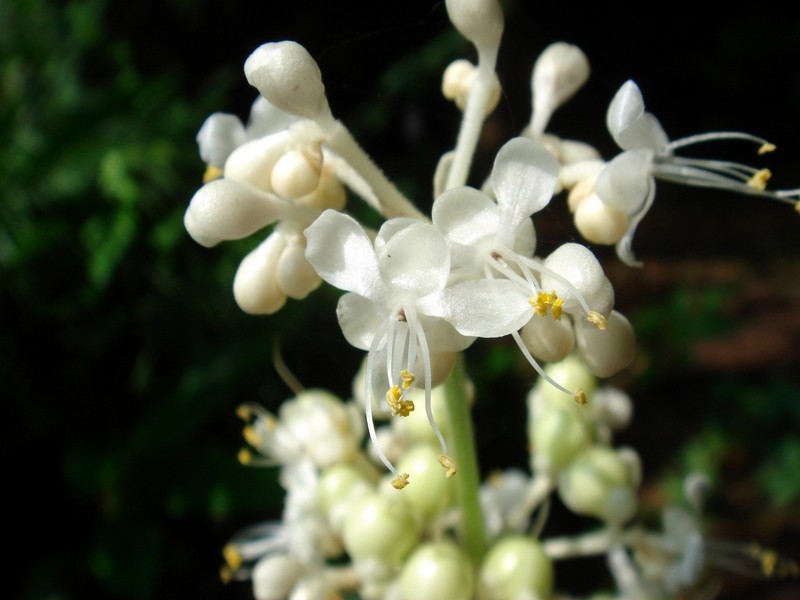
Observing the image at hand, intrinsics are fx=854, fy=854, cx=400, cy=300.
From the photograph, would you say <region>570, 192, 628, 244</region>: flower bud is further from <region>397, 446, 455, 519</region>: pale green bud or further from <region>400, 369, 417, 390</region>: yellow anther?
<region>397, 446, 455, 519</region>: pale green bud

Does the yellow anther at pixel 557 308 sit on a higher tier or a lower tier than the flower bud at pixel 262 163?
lower

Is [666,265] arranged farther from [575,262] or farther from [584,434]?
[575,262]

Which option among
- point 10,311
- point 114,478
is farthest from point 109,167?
point 114,478

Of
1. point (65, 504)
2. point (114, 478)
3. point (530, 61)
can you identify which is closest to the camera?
point (114, 478)

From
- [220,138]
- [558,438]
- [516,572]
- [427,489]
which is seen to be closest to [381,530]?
[427,489]

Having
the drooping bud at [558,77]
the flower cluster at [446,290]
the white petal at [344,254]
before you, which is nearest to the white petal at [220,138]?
Answer: the flower cluster at [446,290]

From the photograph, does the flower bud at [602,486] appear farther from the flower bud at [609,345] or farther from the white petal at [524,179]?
the white petal at [524,179]
